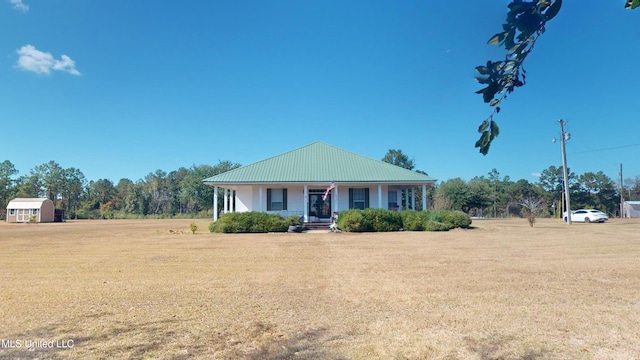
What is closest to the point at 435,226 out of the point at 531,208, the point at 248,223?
the point at 248,223

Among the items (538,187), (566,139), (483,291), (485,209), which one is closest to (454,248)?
(483,291)

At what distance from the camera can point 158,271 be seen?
834cm

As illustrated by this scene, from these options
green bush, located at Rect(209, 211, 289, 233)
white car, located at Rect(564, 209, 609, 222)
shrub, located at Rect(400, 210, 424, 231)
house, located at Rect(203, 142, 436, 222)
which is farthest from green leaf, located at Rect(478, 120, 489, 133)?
white car, located at Rect(564, 209, 609, 222)

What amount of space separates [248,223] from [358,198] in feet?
26.7

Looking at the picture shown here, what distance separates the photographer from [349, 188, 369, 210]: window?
24.5 metres

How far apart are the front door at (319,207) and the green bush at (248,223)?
4.97 metres

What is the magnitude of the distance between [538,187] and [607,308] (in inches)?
2304

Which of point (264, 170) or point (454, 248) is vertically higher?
point (264, 170)

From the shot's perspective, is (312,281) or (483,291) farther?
(312,281)

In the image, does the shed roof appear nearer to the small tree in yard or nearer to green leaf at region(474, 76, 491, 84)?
the small tree in yard

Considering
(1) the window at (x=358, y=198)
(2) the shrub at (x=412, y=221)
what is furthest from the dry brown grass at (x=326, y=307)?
(1) the window at (x=358, y=198)

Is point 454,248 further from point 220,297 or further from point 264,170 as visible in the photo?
point 264,170

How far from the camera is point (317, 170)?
955 inches

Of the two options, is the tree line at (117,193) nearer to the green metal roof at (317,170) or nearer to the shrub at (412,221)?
the green metal roof at (317,170)
